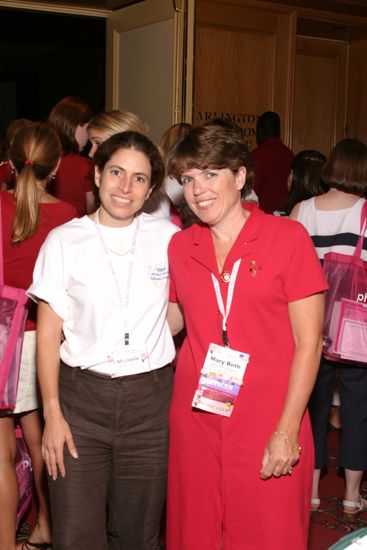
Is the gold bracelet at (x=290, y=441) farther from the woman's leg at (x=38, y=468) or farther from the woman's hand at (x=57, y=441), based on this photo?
the woman's leg at (x=38, y=468)

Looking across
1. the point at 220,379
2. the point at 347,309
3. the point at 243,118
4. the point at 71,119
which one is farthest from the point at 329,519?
the point at 243,118

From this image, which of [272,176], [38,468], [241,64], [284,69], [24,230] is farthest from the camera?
[284,69]

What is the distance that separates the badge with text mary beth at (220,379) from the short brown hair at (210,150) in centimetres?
51

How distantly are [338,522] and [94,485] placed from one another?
1810mm

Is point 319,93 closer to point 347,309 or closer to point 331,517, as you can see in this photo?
point 347,309

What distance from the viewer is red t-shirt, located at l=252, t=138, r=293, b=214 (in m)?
5.86

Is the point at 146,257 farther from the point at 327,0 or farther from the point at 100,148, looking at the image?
the point at 327,0

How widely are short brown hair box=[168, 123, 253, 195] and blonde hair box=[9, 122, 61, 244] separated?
0.82 m

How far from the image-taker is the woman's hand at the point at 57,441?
2.32 metres

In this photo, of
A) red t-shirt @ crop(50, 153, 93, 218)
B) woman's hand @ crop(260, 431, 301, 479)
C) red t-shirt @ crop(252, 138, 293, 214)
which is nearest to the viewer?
woman's hand @ crop(260, 431, 301, 479)

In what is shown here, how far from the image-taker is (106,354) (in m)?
2.30

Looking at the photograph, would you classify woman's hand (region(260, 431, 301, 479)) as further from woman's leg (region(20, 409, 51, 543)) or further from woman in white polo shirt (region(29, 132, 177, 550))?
woman's leg (region(20, 409, 51, 543))

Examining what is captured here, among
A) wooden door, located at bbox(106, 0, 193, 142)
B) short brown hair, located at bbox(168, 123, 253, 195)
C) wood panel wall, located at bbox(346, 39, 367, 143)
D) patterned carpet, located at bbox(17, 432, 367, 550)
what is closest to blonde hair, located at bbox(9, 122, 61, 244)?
short brown hair, located at bbox(168, 123, 253, 195)

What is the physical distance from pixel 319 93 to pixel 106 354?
6349 mm
